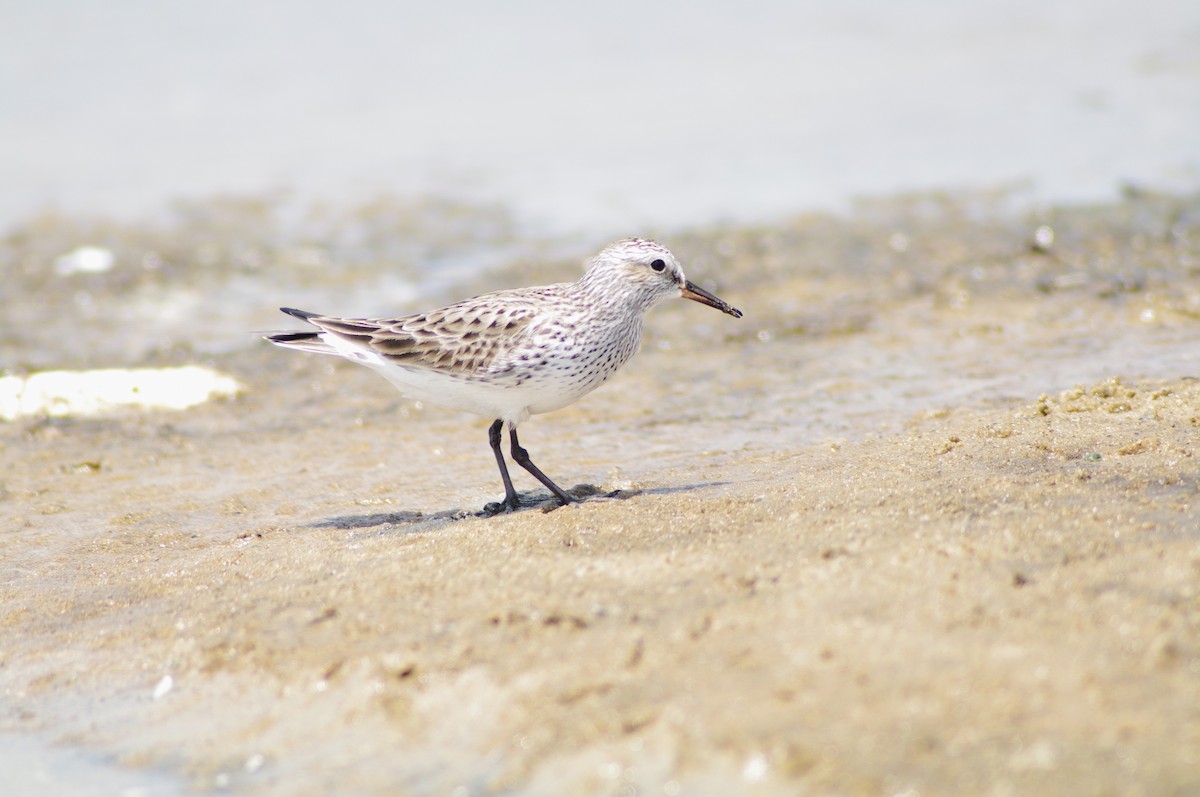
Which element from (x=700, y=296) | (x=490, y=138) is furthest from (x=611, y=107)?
(x=700, y=296)

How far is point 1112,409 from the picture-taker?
6762 mm

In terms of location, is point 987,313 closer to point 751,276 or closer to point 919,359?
point 919,359

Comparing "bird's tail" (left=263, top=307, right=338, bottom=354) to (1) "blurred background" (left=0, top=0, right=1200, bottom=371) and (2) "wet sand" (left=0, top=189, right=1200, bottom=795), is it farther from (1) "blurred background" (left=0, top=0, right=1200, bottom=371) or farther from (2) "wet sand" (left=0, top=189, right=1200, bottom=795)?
(1) "blurred background" (left=0, top=0, right=1200, bottom=371)

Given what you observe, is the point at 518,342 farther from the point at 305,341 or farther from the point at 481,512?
the point at 305,341

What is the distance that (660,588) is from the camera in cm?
479

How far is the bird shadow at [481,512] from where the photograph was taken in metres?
Answer: 6.25

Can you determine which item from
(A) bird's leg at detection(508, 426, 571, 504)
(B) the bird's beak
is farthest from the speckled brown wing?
(B) the bird's beak

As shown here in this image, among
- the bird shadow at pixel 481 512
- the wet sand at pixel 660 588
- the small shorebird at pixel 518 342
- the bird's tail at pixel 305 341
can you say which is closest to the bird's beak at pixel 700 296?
the small shorebird at pixel 518 342

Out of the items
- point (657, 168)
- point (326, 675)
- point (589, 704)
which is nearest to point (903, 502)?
point (589, 704)

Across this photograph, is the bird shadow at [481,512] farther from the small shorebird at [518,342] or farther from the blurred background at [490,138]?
the blurred background at [490,138]

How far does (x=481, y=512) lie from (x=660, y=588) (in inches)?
79.1

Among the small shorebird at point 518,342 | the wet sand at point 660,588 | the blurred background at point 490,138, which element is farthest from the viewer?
the blurred background at point 490,138

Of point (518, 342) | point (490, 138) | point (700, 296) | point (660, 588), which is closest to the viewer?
point (660, 588)

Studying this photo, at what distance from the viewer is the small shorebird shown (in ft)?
21.4
